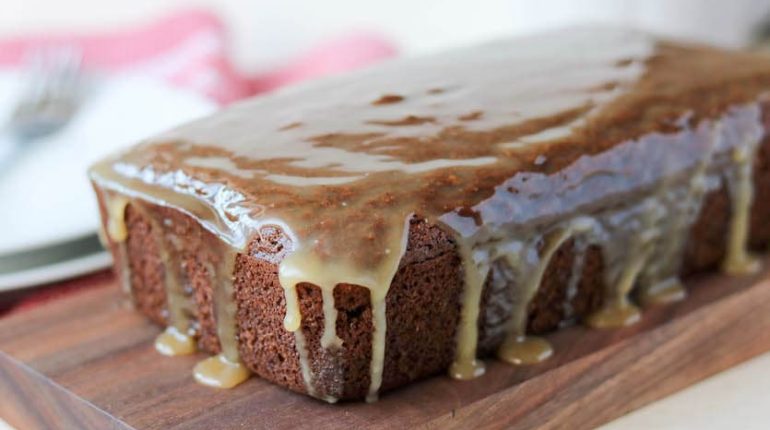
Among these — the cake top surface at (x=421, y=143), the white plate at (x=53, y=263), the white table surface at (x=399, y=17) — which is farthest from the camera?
the white table surface at (x=399, y=17)

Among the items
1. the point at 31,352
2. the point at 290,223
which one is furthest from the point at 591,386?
the point at 31,352

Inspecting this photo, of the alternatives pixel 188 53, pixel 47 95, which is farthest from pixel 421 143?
pixel 188 53

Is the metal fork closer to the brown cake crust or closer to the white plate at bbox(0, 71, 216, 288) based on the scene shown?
the white plate at bbox(0, 71, 216, 288)

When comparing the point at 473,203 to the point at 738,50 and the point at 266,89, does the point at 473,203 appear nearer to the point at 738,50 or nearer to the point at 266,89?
the point at 738,50

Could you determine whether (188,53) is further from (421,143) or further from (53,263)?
(421,143)

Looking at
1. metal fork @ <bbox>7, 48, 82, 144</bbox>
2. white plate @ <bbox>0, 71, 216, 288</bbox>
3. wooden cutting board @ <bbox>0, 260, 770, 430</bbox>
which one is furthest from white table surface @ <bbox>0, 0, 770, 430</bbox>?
wooden cutting board @ <bbox>0, 260, 770, 430</bbox>

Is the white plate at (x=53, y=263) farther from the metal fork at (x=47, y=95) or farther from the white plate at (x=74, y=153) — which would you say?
the metal fork at (x=47, y=95)

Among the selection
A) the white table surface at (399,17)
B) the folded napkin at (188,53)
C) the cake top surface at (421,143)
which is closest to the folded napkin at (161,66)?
the folded napkin at (188,53)
